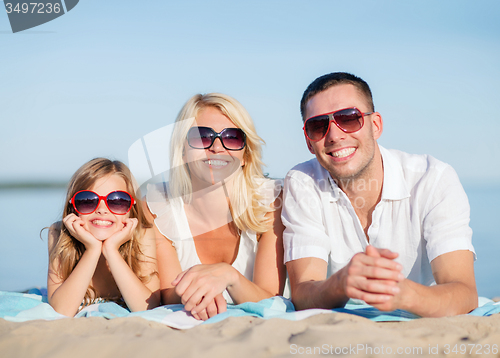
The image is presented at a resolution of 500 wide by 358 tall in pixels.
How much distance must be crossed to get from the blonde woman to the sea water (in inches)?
37.5

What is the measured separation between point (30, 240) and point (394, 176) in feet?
22.6

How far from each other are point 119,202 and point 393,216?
6.77ft

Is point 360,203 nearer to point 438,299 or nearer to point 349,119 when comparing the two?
point 349,119

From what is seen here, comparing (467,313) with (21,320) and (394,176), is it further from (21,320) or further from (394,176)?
(21,320)

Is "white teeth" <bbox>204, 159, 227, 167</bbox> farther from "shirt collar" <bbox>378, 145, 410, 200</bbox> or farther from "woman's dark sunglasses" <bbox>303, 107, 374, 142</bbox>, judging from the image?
"shirt collar" <bbox>378, 145, 410, 200</bbox>

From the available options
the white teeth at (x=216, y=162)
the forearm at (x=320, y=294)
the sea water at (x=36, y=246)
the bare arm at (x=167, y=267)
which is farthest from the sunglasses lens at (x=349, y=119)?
the sea water at (x=36, y=246)

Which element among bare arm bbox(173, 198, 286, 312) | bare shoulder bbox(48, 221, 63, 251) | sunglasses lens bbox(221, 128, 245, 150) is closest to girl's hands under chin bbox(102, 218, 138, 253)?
bare shoulder bbox(48, 221, 63, 251)

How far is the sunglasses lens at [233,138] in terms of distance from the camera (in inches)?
137

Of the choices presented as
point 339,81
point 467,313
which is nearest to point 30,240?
point 339,81

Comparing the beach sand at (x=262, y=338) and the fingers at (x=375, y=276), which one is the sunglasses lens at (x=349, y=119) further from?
the beach sand at (x=262, y=338)

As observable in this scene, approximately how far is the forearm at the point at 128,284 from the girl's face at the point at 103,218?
0.17 metres

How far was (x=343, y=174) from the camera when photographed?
3148 millimetres

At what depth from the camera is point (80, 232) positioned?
2975 millimetres

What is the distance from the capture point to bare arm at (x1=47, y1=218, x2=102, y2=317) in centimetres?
282
